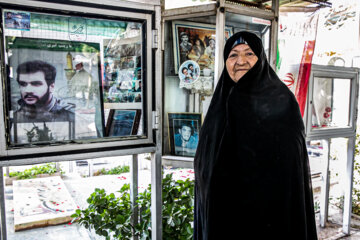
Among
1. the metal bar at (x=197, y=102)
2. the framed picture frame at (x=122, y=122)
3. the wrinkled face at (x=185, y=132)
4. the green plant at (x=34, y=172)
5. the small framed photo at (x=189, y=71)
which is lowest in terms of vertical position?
the green plant at (x=34, y=172)

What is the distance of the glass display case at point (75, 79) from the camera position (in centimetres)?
132

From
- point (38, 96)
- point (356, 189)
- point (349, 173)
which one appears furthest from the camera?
point (356, 189)

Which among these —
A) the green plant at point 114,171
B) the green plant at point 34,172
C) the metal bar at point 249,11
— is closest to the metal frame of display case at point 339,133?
the metal bar at point 249,11

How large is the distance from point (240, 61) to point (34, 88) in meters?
A: 1.17

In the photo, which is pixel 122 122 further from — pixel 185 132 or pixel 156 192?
pixel 185 132

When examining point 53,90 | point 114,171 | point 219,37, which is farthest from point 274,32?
point 114,171

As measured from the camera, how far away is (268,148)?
1.50 metres

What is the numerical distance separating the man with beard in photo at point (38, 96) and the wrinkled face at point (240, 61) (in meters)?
1.01

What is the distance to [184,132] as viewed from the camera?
2535mm

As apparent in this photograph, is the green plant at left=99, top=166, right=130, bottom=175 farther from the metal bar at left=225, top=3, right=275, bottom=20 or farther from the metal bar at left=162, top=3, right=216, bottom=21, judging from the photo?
the metal bar at left=225, top=3, right=275, bottom=20

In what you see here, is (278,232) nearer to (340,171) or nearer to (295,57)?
(295,57)

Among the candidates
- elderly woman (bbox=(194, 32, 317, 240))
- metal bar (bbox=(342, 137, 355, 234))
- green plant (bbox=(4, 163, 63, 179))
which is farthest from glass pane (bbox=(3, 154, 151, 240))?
metal bar (bbox=(342, 137, 355, 234))

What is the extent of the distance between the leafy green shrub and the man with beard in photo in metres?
1.03

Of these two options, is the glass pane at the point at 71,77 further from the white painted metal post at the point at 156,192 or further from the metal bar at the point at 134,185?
the metal bar at the point at 134,185
